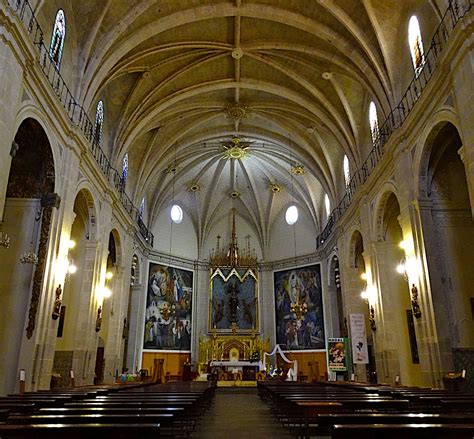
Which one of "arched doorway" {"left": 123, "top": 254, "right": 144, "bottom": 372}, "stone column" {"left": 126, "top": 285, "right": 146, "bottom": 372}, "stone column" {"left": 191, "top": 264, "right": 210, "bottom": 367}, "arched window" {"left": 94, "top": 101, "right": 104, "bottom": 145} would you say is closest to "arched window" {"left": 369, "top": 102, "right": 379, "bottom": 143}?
"arched window" {"left": 94, "top": 101, "right": 104, "bottom": 145}

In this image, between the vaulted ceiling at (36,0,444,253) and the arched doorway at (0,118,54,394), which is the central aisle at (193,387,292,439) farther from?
the vaulted ceiling at (36,0,444,253)

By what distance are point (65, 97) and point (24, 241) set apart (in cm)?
466

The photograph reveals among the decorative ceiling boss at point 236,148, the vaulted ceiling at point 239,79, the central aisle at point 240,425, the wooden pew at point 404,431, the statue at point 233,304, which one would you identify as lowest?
the central aisle at point 240,425

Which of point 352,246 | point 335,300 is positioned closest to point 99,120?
point 352,246

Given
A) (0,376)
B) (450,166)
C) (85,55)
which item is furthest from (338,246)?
(0,376)

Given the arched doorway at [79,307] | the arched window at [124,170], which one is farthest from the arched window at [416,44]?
the arched window at [124,170]

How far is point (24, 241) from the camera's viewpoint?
38.1 feet

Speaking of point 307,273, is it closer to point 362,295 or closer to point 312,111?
point 362,295

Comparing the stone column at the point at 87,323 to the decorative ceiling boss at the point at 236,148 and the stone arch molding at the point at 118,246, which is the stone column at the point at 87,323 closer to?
the stone arch molding at the point at 118,246

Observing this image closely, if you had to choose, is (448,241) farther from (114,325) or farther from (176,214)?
(176,214)

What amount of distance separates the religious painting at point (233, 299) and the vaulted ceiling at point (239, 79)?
5.95 meters

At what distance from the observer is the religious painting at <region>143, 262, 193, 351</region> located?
24.7 metres

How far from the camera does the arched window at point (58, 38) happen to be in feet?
40.6

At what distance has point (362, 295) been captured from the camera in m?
18.7
